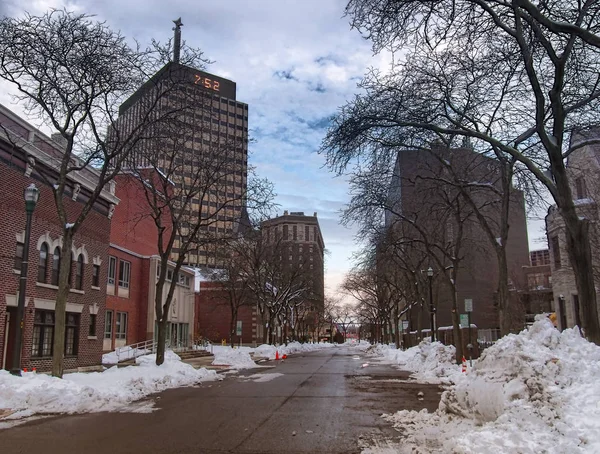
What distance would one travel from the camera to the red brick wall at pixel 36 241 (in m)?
19.2

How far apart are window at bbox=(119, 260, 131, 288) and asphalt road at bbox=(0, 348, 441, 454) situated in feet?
81.6

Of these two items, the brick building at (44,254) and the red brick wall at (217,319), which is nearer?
the brick building at (44,254)

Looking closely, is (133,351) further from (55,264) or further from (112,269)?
(55,264)

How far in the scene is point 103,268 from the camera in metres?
26.7

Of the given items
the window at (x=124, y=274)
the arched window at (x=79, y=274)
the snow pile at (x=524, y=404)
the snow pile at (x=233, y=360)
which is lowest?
the snow pile at (x=233, y=360)

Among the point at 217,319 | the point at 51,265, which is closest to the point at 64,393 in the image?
the point at 51,265

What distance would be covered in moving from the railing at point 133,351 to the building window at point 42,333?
8979 mm

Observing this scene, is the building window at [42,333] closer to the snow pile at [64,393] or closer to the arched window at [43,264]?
the arched window at [43,264]


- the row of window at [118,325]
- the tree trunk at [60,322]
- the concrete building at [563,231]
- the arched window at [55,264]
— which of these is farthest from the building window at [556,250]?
the row of window at [118,325]

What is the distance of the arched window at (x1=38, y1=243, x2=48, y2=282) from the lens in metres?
21.6

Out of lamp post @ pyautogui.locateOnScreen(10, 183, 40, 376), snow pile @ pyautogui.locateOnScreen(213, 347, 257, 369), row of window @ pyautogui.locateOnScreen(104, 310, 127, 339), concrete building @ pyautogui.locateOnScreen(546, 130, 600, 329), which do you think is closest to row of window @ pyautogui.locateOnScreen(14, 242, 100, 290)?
lamp post @ pyautogui.locateOnScreen(10, 183, 40, 376)

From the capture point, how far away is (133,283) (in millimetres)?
40656

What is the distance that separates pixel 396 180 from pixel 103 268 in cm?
1544

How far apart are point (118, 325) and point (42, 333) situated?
16.9 m
